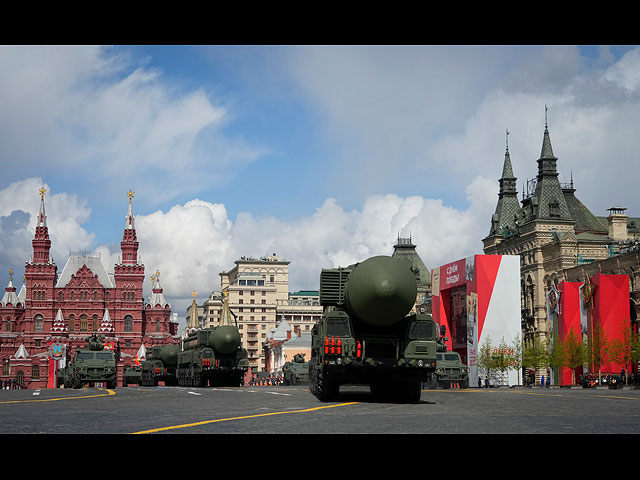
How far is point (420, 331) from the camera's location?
905 inches

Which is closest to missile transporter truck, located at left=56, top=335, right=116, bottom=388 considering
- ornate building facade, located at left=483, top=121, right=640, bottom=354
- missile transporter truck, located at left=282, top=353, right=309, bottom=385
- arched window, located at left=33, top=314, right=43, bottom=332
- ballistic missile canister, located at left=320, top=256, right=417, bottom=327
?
missile transporter truck, located at left=282, top=353, right=309, bottom=385

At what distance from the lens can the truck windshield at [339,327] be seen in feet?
74.6

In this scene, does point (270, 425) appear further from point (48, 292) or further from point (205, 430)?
point (48, 292)

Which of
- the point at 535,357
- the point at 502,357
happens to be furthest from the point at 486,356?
the point at 535,357

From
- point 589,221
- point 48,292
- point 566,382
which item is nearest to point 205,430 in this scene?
point 566,382

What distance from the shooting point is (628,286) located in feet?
237

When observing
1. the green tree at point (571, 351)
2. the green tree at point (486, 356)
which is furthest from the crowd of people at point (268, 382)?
the green tree at point (571, 351)

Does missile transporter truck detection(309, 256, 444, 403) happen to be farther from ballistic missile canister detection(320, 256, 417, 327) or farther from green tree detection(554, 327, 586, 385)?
green tree detection(554, 327, 586, 385)

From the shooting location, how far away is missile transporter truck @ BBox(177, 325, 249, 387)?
46.2 m

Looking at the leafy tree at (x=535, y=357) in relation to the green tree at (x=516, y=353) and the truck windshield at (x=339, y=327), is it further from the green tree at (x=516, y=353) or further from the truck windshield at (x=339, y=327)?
the truck windshield at (x=339, y=327)

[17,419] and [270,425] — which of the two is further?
[17,419]

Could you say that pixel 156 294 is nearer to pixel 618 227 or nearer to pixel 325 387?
pixel 618 227

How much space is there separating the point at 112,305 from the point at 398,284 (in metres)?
127
